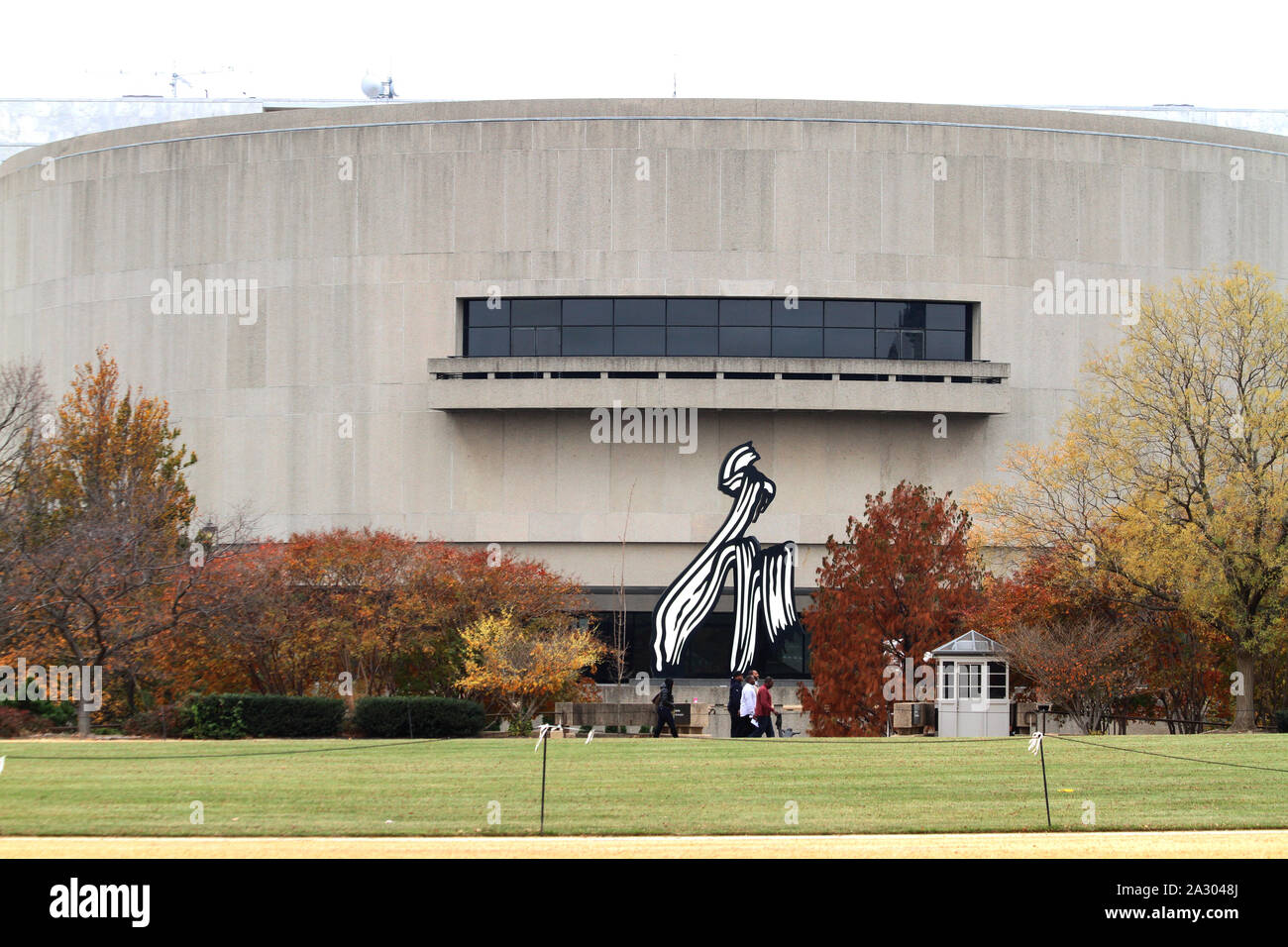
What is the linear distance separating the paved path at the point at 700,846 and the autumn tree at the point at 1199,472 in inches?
758

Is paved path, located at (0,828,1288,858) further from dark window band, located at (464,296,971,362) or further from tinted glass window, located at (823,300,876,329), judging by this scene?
tinted glass window, located at (823,300,876,329)

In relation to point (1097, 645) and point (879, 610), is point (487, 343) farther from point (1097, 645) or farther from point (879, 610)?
→ point (1097, 645)

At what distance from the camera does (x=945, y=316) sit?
5012cm

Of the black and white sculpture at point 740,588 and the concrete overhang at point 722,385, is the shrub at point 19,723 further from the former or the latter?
the concrete overhang at point 722,385

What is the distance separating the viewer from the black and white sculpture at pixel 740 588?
4044 centimetres

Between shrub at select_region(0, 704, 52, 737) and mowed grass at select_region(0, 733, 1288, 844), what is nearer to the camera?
mowed grass at select_region(0, 733, 1288, 844)

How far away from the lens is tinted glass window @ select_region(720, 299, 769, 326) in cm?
4928

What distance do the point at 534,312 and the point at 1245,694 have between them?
82.9ft

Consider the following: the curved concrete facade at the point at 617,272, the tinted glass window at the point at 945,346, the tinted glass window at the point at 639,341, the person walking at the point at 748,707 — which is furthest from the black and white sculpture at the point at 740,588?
the tinted glass window at the point at 945,346

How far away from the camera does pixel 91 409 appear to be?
4381 cm

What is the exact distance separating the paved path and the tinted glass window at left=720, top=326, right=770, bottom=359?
3335 cm

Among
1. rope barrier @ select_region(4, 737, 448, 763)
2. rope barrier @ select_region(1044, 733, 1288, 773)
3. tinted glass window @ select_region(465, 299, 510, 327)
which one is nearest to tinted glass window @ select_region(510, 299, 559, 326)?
tinted glass window @ select_region(465, 299, 510, 327)

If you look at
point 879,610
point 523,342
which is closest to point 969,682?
point 879,610
